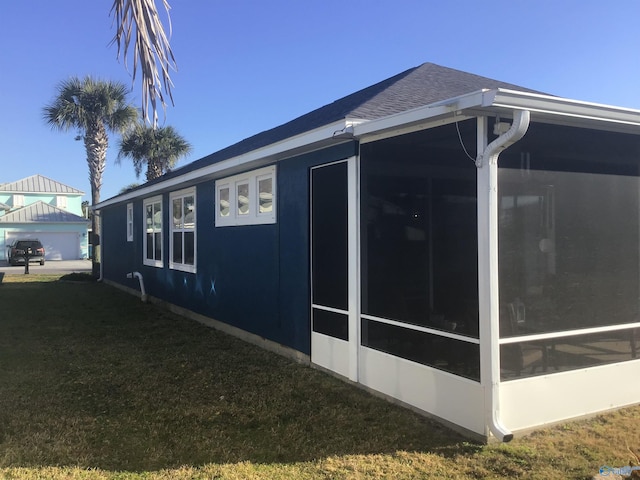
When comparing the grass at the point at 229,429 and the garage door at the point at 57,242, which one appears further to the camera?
the garage door at the point at 57,242

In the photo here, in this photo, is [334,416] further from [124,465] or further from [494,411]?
[124,465]

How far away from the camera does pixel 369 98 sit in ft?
19.2

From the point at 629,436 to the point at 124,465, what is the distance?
367 centimetres

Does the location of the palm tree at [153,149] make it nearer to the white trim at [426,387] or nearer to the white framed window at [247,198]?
the white framed window at [247,198]

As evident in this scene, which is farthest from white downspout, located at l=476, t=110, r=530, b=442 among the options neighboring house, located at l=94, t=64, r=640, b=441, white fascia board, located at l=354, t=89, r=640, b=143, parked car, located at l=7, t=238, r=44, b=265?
parked car, located at l=7, t=238, r=44, b=265

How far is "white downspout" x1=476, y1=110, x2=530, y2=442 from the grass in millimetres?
412

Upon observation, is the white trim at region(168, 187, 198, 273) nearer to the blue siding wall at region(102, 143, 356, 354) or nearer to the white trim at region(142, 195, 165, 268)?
the blue siding wall at region(102, 143, 356, 354)

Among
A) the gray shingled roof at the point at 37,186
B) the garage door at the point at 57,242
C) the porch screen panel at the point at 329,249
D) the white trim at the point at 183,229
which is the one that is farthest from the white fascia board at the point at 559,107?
the gray shingled roof at the point at 37,186

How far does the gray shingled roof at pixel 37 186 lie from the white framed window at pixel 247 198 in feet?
129

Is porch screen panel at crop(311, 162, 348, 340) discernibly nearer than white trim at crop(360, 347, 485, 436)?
No

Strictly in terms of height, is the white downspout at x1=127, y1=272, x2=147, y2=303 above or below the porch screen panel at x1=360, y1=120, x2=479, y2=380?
below

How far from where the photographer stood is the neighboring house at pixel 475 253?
3.73 m

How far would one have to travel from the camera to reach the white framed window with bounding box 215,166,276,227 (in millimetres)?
6836

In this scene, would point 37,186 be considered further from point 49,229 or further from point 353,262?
point 353,262
